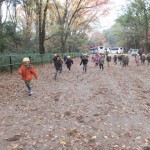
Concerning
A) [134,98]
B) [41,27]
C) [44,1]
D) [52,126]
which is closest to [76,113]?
[52,126]

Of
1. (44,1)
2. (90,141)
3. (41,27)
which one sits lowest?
(90,141)

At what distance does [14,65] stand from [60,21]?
21.8 metres

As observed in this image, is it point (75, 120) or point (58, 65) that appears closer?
point (75, 120)

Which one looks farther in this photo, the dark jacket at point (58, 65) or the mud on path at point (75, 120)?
the dark jacket at point (58, 65)

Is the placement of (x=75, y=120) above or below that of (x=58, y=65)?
below

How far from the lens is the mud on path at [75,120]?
604 centimetres

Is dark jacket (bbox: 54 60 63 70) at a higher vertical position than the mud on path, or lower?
higher

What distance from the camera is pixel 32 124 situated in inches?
291

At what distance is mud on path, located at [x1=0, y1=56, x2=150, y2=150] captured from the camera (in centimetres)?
604

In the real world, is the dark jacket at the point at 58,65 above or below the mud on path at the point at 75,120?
above

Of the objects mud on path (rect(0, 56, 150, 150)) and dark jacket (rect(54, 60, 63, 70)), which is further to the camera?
dark jacket (rect(54, 60, 63, 70))

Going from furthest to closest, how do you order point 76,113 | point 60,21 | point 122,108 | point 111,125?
point 60,21 → point 122,108 → point 76,113 → point 111,125

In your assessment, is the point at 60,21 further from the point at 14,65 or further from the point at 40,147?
the point at 40,147

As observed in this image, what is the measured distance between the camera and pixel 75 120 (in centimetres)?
772
